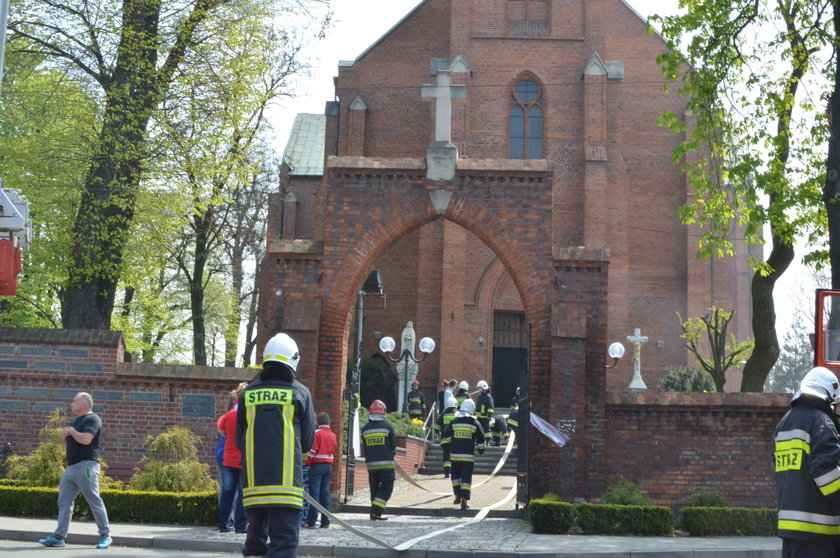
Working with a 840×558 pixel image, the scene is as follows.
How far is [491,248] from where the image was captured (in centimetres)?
1625

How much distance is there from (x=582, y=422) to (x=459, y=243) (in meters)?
17.5

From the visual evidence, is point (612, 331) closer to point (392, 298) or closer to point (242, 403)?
point (392, 298)


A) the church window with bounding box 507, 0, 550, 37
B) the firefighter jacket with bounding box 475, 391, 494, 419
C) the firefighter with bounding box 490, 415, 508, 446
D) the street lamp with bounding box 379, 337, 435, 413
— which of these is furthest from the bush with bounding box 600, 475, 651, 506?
the church window with bounding box 507, 0, 550, 37

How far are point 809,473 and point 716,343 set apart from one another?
57.1 feet

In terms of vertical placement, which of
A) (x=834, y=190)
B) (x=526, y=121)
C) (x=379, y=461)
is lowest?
(x=379, y=461)

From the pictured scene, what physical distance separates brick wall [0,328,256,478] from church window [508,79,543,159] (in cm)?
1973

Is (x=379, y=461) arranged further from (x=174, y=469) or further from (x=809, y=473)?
(x=809, y=473)

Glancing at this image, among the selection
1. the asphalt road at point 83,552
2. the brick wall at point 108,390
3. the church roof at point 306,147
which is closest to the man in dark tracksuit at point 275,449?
the asphalt road at point 83,552

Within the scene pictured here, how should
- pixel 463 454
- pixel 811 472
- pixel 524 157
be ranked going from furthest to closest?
pixel 524 157
pixel 463 454
pixel 811 472

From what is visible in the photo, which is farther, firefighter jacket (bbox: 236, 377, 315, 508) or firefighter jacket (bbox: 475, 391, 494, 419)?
firefighter jacket (bbox: 475, 391, 494, 419)

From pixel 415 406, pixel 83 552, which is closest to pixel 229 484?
pixel 83 552

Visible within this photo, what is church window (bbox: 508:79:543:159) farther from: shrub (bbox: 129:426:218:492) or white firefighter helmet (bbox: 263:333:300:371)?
white firefighter helmet (bbox: 263:333:300:371)

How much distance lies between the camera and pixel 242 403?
22.1ft

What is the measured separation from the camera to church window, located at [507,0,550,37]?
33.8 m
